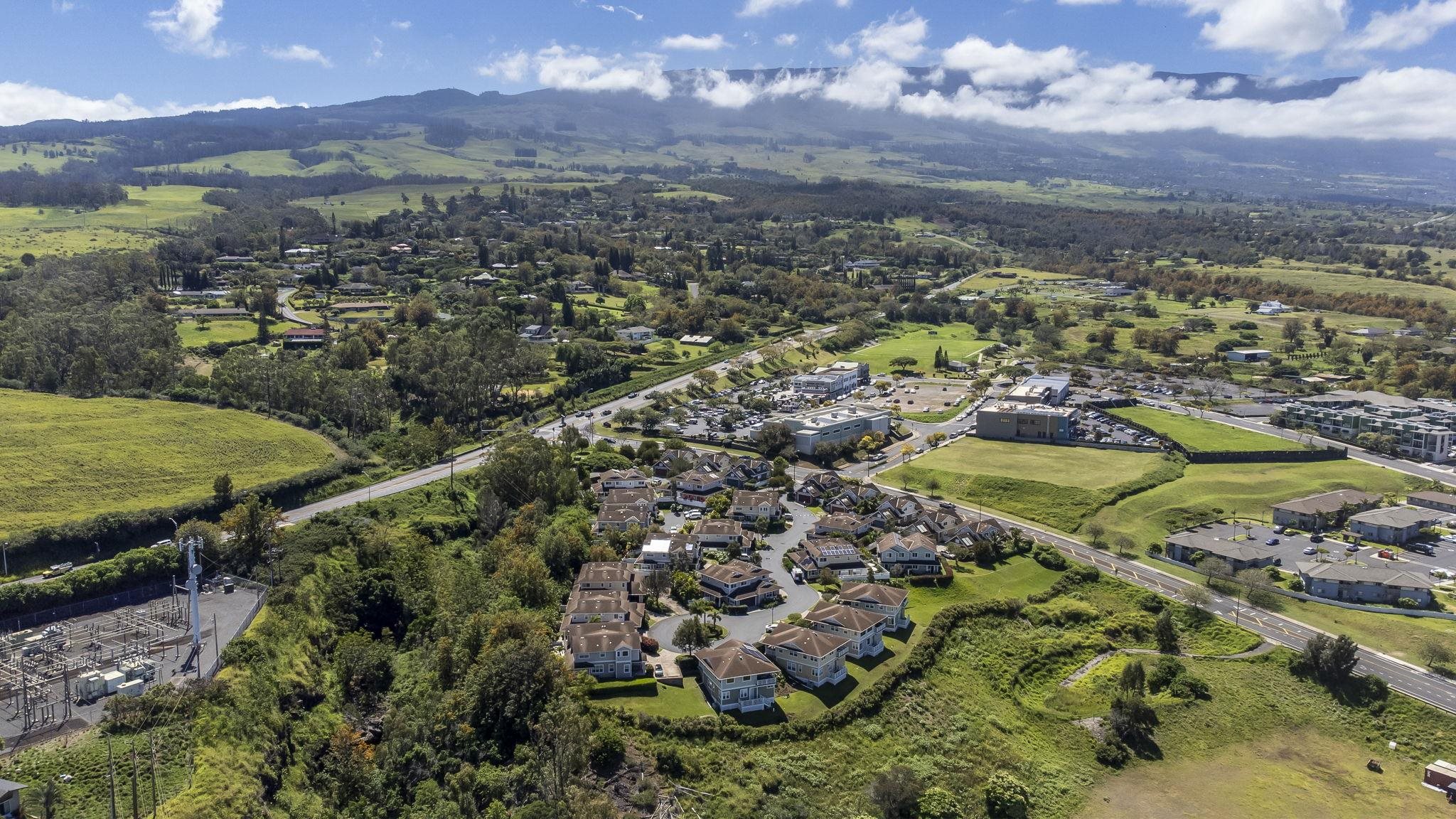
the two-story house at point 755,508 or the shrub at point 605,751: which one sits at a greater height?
the two-story house at point 755,508

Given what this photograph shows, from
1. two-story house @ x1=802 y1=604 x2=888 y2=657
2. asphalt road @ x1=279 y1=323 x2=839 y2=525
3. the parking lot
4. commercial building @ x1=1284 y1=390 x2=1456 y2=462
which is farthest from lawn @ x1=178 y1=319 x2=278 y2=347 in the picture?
commercial building @ x1=1284 y1=390 x2=1456 y2=462

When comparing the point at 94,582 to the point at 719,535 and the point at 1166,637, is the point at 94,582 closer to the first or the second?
the point at 719,535

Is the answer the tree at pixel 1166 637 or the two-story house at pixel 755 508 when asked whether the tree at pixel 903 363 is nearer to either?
the two-story house at pixel 755 508

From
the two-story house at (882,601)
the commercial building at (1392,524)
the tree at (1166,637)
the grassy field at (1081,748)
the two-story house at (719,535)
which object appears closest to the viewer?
the grassy field at (1081,748)

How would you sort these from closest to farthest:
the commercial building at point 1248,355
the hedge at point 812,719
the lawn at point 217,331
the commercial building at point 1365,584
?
the hedge at point 812,719, the commercial building at point 1365,584, the lawn at point 217,331, the commercial building at point 1248,355

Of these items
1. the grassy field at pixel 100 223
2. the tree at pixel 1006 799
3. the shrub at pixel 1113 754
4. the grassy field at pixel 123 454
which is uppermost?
the grassy field at pixel 100 223

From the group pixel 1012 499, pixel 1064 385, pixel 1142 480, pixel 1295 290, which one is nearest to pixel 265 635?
pixel 1012 499

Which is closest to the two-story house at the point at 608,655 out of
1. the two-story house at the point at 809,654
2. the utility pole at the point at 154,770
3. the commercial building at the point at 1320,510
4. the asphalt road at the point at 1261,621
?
the two-story house at the point at 809,654
